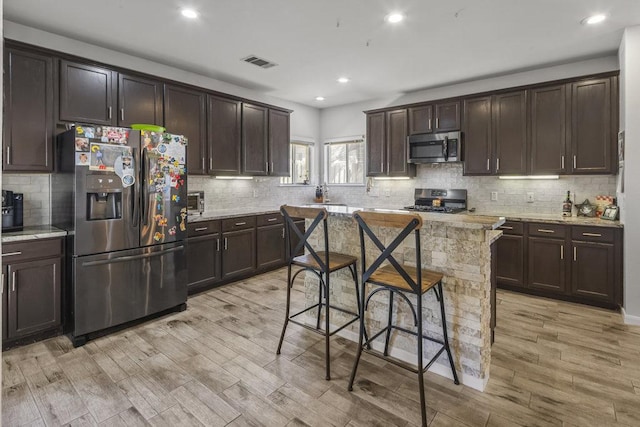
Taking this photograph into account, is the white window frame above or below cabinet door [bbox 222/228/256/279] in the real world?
above

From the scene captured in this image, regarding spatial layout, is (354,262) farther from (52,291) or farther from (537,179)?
(537,179)

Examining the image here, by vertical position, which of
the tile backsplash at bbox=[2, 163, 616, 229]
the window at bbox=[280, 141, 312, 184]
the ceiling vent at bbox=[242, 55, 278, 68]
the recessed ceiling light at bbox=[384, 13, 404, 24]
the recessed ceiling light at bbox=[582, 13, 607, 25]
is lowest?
the tile backsplash at bbox=[2, 163, 616, 229]

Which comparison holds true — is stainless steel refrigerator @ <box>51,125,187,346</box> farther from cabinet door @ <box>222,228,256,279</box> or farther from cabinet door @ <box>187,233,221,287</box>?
cabinet door @ <box>222,228,256,279</box>

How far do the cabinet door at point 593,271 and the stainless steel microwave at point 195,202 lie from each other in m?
4.39

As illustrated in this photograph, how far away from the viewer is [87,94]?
356 cm

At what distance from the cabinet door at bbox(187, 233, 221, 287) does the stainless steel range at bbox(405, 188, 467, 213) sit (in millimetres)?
2801

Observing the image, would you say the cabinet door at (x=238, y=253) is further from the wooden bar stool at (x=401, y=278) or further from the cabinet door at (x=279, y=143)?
the wooden bar stool at (x=401, y=278)

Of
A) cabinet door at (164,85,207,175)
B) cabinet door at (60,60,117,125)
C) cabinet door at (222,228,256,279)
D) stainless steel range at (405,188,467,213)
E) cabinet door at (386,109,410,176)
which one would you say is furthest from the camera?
cabinet door at (386,109,410,176)

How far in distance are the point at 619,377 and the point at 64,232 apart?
452 centimetres

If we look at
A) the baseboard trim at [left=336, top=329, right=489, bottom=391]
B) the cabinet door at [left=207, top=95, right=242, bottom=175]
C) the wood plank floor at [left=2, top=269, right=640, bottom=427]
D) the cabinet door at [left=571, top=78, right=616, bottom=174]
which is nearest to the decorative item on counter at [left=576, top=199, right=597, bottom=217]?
the cabinet door at [left=571, top=78, right=616, bottom=174]

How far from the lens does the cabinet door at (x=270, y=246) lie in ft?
16.6

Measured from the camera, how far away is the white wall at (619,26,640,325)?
3.45m

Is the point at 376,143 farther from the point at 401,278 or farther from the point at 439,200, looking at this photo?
the point at 401,278

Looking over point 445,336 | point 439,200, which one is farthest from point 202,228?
point 439,200
